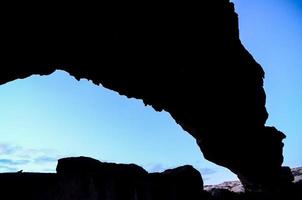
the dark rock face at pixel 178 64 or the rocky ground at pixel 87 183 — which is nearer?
the rocky ground at pixel 87 183

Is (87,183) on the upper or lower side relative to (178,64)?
lower

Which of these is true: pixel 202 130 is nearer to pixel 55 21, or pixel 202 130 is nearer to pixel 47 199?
pixel 55 21

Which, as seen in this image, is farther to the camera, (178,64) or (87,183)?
(178,64)

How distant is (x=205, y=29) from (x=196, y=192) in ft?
20.4

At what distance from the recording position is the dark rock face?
708 centimetres

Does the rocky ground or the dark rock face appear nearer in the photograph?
the rocky ground

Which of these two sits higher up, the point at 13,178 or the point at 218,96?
the point at 218,96

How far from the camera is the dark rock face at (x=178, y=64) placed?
7.08 m

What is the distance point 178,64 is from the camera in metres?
8.63

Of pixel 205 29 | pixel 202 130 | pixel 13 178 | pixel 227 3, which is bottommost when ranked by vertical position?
pixel 13 178

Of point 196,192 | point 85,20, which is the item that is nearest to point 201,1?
point 85,20

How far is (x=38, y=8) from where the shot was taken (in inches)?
247

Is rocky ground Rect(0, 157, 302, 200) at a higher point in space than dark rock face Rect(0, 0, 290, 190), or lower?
lower

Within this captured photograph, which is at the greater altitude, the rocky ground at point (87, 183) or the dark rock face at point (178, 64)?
the dark rock face at point (178, 64)
